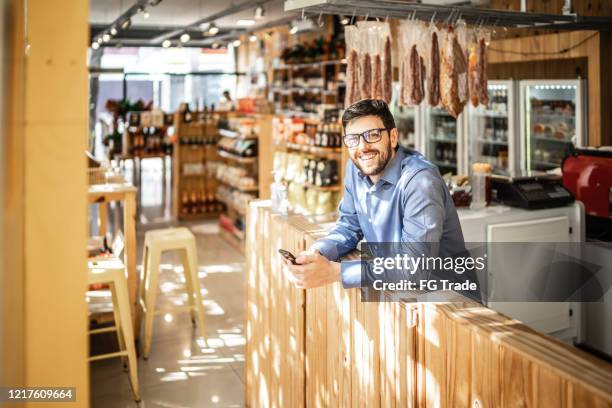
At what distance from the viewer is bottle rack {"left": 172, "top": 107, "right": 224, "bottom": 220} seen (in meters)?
10.4

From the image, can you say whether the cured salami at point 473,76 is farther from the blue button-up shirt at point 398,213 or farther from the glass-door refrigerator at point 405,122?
the glass-door refrigerator at point 405,122

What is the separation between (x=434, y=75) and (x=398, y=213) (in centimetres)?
189

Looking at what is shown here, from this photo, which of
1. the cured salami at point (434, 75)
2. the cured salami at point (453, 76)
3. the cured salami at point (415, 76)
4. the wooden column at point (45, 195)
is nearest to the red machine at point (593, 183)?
the cured salami at point (453, 76)

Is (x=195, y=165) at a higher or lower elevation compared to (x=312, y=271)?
higher

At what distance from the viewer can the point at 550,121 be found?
6.36 m

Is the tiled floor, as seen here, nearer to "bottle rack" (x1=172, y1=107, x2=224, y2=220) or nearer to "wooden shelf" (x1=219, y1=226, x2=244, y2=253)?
"wooden shelf" (x1=219, y1=226, x2=244, y2=253)

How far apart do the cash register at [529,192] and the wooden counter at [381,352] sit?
1.59 metres

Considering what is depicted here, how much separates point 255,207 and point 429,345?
6.33 ft

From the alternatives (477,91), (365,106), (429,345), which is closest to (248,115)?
(477,91)

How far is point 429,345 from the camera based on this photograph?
207cm

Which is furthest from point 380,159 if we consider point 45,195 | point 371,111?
point 45,195

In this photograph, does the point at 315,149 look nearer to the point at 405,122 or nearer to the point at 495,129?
the point at 405,122

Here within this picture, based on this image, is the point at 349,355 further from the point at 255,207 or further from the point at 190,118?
the point at 190,118

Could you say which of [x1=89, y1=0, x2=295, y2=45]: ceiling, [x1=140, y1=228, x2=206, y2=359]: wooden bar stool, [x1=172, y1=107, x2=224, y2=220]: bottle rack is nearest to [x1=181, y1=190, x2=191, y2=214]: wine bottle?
[x1=172, y1=107, x2=224, y2=220]: bottle rack
